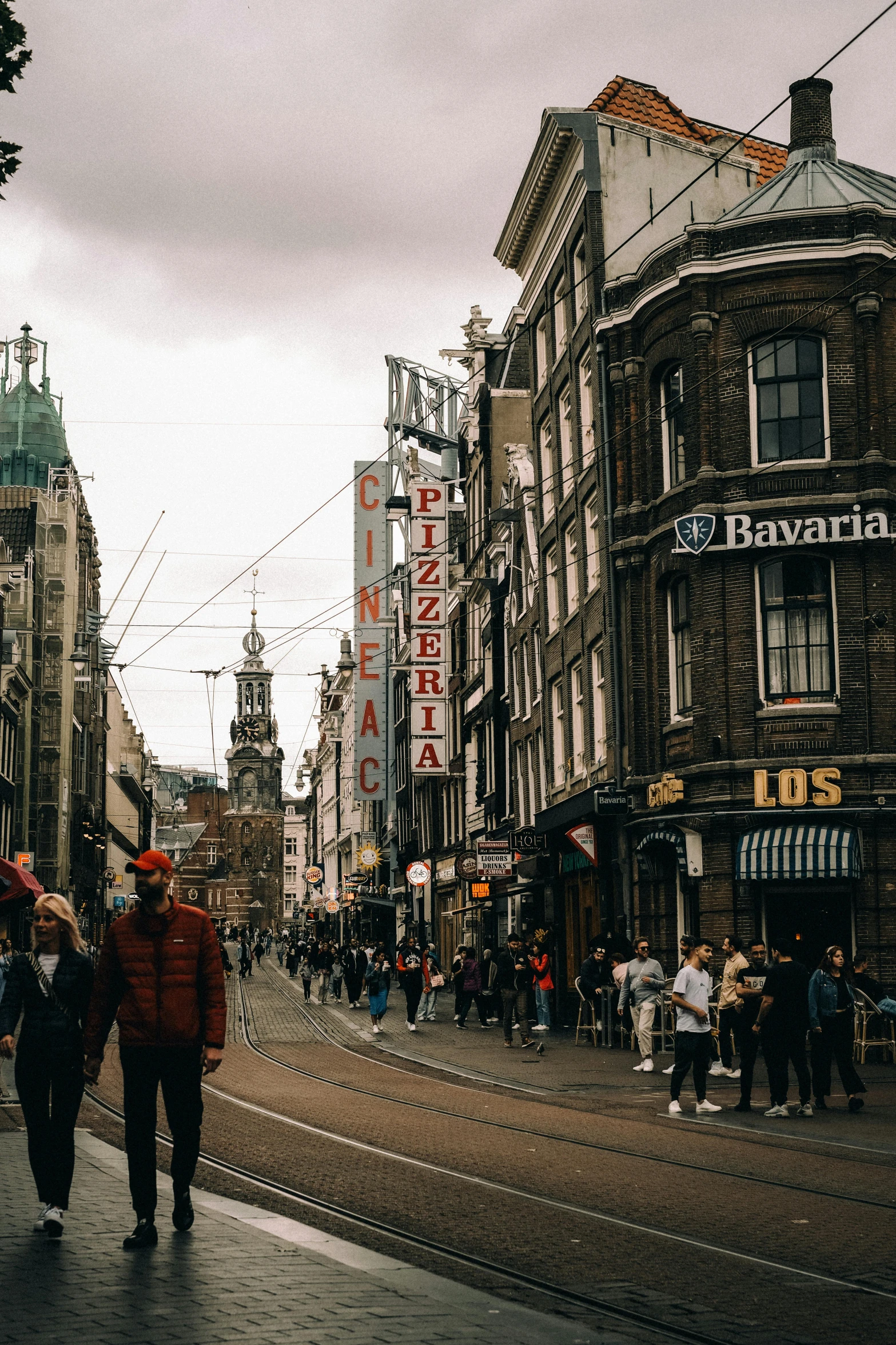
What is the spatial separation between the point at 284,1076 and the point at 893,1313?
1487cm

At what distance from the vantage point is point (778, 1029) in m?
15.5

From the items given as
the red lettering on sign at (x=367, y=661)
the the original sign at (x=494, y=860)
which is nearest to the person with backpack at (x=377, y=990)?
the the original sign at (x=494, y=860)

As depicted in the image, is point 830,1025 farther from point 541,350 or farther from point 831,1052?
point 541,350

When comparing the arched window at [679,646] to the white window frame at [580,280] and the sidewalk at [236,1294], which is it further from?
the sidewalk at [236,1294]

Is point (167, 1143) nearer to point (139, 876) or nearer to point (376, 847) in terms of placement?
point (139, 876)

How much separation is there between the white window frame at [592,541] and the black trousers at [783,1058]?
15665mm

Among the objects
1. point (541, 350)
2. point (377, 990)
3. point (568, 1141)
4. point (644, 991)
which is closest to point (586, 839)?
point (377, 990)

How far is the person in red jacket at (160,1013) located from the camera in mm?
8062

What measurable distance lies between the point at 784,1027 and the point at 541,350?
2400 centimetres

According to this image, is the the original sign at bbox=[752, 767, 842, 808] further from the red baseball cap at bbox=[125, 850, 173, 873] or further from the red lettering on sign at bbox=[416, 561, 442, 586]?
the red lettering on sign at bbox=[416, 561, 442, 586]

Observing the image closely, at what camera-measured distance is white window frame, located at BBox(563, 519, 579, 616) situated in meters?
33.2

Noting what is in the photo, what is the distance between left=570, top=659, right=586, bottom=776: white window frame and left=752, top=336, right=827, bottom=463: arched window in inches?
306

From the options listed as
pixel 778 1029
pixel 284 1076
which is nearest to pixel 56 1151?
pixel 778 1029

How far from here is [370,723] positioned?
68000mm
